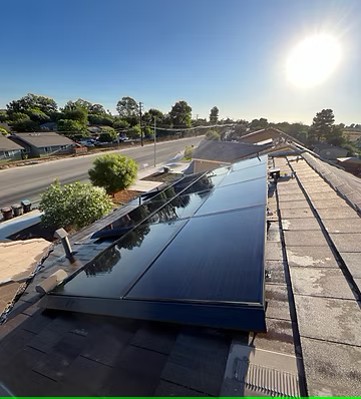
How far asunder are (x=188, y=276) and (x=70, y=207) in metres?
9.51

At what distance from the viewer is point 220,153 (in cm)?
1803

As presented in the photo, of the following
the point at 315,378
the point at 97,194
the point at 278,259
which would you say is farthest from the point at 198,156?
the point at 315,378

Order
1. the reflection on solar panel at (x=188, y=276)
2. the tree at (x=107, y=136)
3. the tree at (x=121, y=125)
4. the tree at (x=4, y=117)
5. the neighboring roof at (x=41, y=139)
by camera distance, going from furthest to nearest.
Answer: the tree at (x=121, y=125)
the tree at (x=4, y=117)
the tree at (x=107, y=136)
the neighboring roof at (x=41, y=139)
the reflection on solar panel at (x=188, y=276)

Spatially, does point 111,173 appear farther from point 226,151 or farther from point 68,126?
point 68,126

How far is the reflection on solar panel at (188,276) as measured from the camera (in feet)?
4.63

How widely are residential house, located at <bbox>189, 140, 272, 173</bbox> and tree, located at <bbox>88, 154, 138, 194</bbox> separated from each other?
6.06 meters

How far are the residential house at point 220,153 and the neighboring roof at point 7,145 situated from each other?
2520 centimetres

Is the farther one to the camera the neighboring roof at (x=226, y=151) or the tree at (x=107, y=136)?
the tree at (x=107, y=136)

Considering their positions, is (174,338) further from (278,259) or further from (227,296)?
(278,259)

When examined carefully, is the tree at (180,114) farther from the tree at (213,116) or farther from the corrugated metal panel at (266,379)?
the corrugated metal panel at (266,379)

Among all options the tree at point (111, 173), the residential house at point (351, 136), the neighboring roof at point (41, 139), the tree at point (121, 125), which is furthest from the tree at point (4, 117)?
the residential house at point (351, 136)

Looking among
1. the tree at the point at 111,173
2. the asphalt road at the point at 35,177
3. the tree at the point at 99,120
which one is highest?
the tree at the point at 99,120

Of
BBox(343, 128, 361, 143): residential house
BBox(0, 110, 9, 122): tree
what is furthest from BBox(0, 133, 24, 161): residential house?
BBox(343, 128, 361, 143): residential house

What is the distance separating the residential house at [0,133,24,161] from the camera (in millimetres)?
28938
